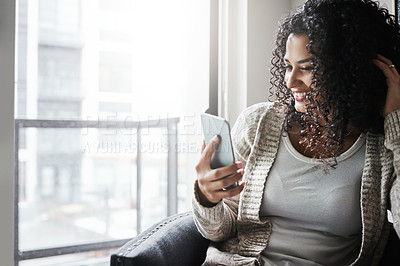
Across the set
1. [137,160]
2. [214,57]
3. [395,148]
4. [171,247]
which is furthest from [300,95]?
[137,160]

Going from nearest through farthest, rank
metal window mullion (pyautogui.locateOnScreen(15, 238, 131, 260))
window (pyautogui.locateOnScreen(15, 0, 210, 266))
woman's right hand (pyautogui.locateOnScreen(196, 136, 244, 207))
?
woman's right hand (pyautogui.locateOnScreen(196, 136, 244, 207)) < window (pyautogui.locateOnScreen(15, 0, 210, 266)) < metal window mullion (pyautogui.locateOnScreen(15, 238, 131, 260))

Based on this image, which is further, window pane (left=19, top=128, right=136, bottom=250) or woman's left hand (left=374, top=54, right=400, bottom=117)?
window pane (left=19, top=128, right=136, bottom=250)

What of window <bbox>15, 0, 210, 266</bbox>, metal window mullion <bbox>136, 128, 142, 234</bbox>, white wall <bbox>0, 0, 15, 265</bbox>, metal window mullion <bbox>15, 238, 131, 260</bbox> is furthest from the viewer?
metal window mullion <bbox>136, 128, 142, 234</bbox>

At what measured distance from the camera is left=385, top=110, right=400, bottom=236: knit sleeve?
43.0 inches

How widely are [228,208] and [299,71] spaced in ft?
1.50

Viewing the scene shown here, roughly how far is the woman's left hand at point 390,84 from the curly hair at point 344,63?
2 cm

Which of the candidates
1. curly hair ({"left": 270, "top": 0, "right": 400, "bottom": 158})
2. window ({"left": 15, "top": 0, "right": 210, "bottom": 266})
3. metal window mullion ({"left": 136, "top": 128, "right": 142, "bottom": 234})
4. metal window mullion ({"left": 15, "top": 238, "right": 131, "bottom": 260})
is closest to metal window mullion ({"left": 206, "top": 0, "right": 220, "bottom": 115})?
window ({"left": 15, "top": 0, "right": 210, "bottom": 266})

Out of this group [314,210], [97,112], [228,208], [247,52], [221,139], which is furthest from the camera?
[97,112]

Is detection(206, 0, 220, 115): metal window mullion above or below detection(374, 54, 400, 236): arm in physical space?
above

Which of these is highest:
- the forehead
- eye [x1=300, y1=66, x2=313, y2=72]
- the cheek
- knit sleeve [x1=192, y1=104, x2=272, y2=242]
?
the forehead

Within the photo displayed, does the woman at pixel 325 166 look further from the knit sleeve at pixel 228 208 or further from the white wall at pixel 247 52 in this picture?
the white wall at pixel 247 52

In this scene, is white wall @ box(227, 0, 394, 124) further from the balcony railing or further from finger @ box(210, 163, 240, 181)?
finger @ box(210, 163, 240, 181)

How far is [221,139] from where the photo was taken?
3.51 feet

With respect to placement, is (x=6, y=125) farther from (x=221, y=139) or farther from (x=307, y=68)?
(x=307, y=68)
